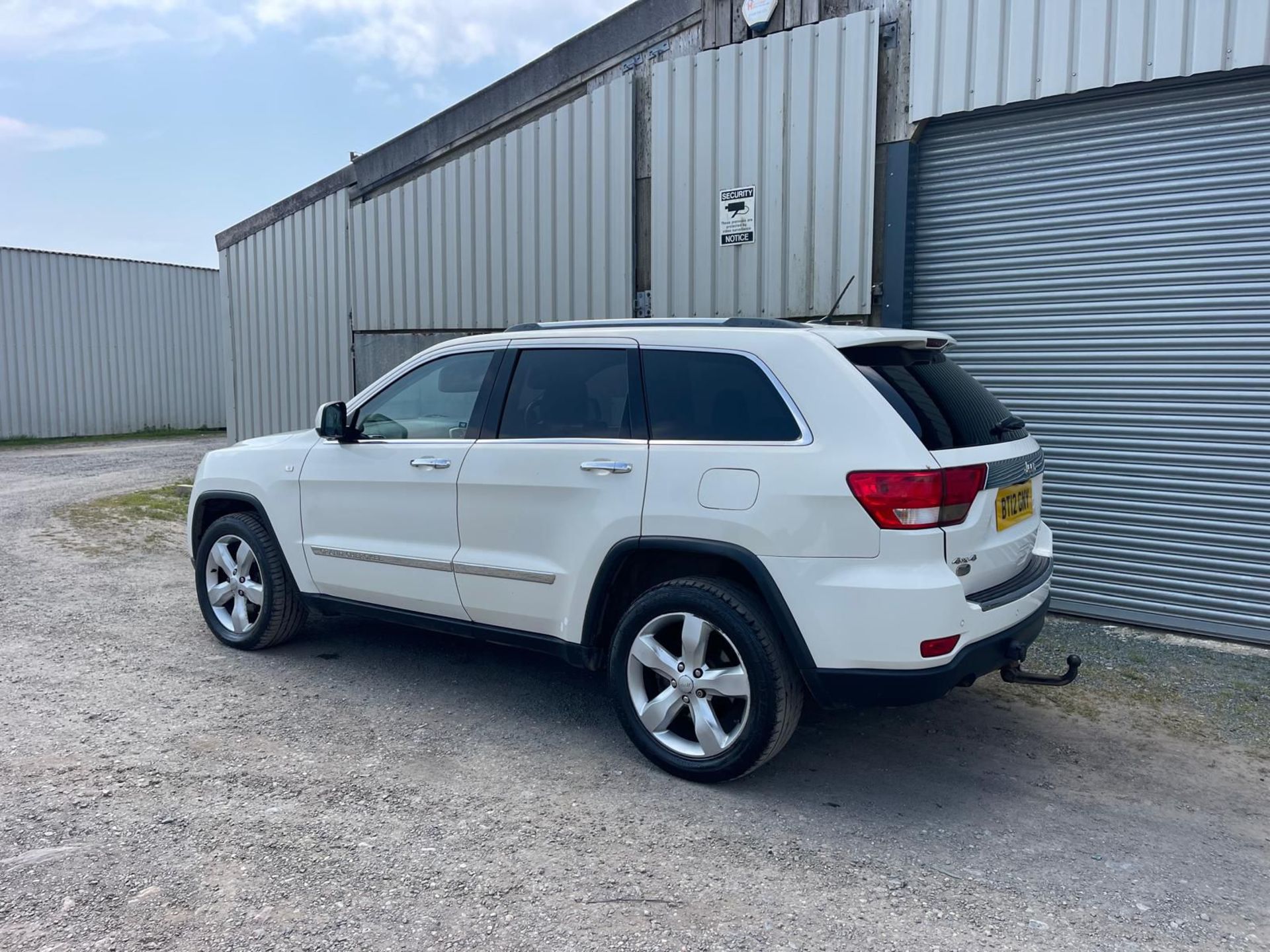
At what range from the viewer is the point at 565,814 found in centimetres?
362

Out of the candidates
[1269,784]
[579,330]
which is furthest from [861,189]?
[1269,784]

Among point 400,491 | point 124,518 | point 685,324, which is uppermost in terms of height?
point 685,324

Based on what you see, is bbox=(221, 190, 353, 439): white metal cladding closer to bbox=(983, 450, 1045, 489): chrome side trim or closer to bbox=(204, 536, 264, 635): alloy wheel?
bbox=(204, 536, 264, 635): alloy wheel

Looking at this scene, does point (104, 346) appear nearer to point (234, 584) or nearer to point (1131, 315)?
point (234, 584)

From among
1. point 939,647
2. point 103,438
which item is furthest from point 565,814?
point 103,438

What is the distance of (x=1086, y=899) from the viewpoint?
3092 mm

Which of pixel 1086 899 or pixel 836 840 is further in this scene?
pixel 836 840

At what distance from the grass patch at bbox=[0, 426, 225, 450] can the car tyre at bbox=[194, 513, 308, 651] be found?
52.3ft

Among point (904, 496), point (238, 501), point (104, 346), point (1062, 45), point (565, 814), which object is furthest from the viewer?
point (104, 346)

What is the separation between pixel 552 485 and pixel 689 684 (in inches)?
40.1

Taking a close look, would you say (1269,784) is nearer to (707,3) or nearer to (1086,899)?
(1086,899)

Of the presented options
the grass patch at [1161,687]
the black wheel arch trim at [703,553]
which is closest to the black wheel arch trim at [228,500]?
the black wheel arch trim at [703,553]

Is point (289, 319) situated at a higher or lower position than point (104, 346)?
lower

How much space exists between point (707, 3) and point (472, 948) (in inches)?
274
